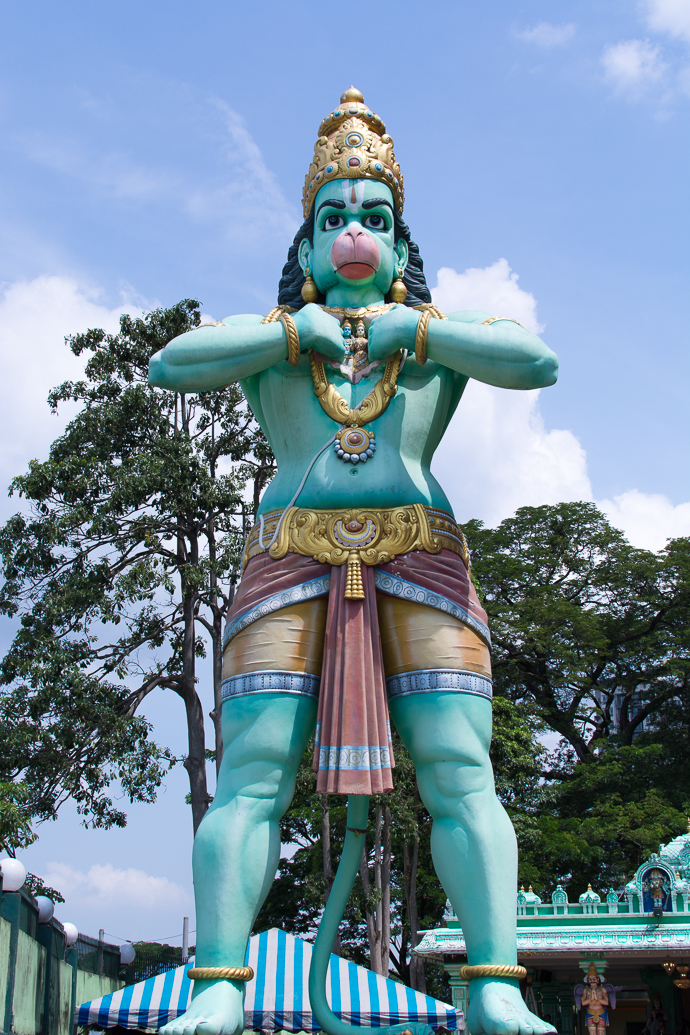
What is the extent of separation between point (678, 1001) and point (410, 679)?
13.1 meters

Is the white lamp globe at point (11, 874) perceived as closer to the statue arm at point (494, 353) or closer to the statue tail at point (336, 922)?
the statue tail at point (336, 922)

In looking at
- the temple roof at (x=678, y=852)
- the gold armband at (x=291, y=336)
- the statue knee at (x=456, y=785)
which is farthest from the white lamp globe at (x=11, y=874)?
the temple roof at (x=678, y=852)

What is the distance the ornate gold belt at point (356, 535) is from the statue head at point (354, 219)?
1131 millimetres

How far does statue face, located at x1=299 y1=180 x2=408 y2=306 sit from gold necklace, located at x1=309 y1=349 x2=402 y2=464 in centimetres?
46

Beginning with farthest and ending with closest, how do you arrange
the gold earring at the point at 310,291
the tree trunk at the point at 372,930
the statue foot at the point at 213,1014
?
the tree trunk at the point at 372,930 < the gold earring at the point at 310,291 < the statue foot at the point at 213,1014

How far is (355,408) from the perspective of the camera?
15.2 feet

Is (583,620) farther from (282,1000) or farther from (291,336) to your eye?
(291,336)

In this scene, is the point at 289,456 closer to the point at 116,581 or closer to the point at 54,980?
the point at 54,980

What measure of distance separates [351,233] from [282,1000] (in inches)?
311

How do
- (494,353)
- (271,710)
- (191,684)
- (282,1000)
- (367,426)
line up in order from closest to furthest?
(271,710)
(494,353)
(367,426)
(282,1000)
(191,684)

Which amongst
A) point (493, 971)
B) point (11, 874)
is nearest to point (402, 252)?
point (493, 971)

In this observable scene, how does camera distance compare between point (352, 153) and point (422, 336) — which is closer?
point (422, 336)

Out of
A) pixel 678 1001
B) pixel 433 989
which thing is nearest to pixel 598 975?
pixel 678 1001

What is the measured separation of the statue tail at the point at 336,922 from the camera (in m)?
4.18
